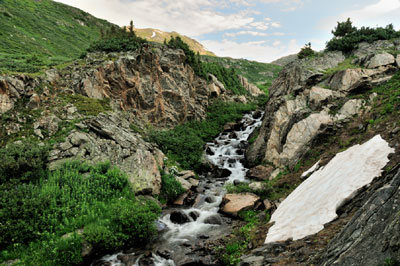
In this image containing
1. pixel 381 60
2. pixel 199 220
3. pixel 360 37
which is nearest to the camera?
pixel 199 220

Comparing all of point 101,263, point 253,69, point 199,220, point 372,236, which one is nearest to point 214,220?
point 199,220

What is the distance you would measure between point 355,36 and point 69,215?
114ft

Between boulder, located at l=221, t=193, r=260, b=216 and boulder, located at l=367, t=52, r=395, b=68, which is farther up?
boulder, located at l=367, t=52, r=395, b=68

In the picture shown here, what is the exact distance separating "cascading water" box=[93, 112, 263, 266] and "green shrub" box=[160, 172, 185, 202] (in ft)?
4.65

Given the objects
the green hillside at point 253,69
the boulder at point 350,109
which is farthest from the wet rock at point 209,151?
the green hillside at point 253,69

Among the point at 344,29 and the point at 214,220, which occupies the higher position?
the point at 344,29

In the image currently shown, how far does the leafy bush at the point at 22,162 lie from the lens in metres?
13.1

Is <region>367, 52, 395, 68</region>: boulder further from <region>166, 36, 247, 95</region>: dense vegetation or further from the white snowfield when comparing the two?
<region>166, 36, 247, 95</region>: dense vegetation

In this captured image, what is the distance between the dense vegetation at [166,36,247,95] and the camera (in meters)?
40.3

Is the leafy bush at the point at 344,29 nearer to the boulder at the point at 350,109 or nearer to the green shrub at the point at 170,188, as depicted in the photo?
the boulder at the point at 350,109

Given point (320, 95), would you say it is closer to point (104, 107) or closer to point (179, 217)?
point (179, 217)

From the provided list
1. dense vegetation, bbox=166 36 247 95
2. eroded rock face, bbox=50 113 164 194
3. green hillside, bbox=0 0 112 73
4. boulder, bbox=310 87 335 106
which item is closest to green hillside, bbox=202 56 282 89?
dense vegetation, bbox=166 36 247 95

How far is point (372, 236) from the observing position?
5020 millimetres

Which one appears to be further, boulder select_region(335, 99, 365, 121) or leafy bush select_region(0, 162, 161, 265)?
boulder select_region(335, 99, 365, 121)
